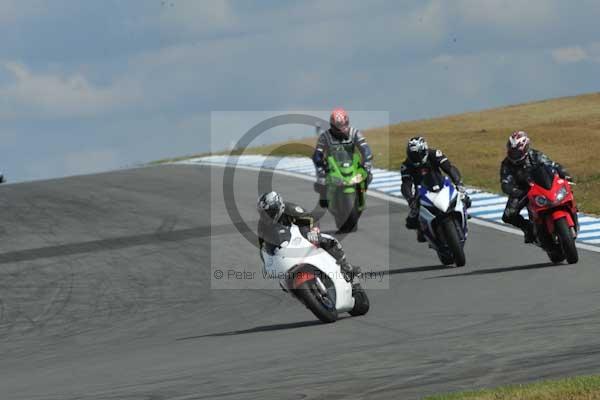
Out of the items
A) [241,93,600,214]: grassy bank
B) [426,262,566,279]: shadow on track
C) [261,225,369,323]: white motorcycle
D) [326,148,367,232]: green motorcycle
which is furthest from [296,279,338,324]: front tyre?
[241,93,600,214]: grassy bank

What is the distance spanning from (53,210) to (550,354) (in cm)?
1822

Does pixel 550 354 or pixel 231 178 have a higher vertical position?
pixel 231 178

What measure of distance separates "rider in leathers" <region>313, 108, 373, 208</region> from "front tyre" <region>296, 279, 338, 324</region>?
796 centimetres

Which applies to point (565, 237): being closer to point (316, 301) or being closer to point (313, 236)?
point (313, 236)

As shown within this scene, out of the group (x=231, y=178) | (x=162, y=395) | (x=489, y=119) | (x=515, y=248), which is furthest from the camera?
(x=489, y=119)

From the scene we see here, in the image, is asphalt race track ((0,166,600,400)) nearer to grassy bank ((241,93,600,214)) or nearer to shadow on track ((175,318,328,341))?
shadow on track ((175,318,328,341))

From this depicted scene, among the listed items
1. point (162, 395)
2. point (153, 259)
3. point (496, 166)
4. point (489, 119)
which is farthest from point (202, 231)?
point (489, 119)

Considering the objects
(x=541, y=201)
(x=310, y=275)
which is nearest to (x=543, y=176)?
(x=541, y=201)

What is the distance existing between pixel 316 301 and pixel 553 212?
430 cm

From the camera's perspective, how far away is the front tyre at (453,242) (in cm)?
1612

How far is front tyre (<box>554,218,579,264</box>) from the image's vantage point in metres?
15.0

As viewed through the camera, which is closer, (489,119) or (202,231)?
(202,231)

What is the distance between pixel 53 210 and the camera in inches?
1017

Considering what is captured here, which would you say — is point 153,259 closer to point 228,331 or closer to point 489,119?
point 228,331
